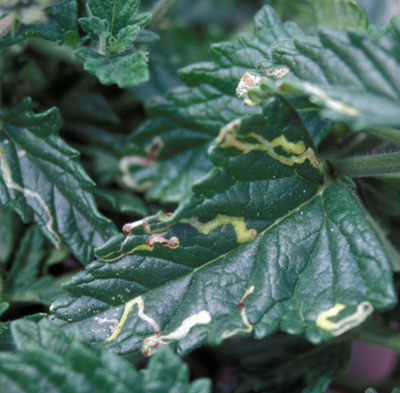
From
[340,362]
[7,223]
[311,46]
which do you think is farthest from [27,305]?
[311,46]

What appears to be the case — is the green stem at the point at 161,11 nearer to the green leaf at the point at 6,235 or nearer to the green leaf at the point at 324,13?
the green leaf at the point at 324,13

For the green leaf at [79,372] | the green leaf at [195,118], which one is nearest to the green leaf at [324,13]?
the green leaf at [195,118]

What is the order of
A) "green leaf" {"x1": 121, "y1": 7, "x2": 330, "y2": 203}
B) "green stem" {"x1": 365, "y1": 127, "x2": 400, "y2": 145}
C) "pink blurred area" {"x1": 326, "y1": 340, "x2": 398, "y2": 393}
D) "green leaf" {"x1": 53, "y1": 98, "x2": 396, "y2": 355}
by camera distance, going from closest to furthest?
"green leaf" {"x1": 53, "y1": 98, "x2": 396, "y2": 355} → "green stem" {"x1": 365, "y1": 127, "x2": 400, "y2": 145} → "green leaf" {"x1": 121, "y1": 7, "x2": 330, "y2": 203} → "pink blurred area" {"x1": 326, "y1": 340, "x2": 398, "y2": 393}

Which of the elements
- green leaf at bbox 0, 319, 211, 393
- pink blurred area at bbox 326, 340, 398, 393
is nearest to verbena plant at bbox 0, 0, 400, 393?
green leaf at bbox 0, 319, 211, 393

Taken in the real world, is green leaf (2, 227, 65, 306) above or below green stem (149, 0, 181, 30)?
below

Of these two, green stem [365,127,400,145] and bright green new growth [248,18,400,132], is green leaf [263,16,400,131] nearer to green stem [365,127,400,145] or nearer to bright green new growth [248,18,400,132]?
bright green new growth [248,18,400,132]

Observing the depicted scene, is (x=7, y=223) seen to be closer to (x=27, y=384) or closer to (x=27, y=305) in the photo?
(x=27, y=305)

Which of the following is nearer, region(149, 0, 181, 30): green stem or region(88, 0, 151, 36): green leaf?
region(88, 0, 151, 36): green leaf

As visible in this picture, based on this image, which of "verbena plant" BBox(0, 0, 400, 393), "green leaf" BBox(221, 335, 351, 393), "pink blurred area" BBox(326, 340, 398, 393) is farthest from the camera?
"pink blurred area" BBox(326, 340, 398, 393)
